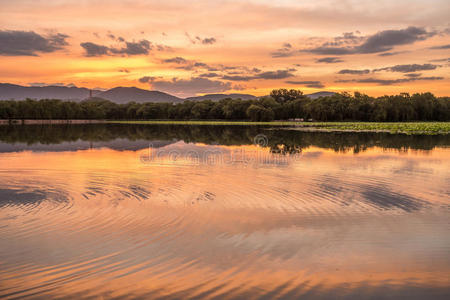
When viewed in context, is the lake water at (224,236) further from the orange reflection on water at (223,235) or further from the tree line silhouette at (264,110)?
the tree line silhouette at (264,110)

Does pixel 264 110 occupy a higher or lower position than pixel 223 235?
higher

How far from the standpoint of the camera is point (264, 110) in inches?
4833

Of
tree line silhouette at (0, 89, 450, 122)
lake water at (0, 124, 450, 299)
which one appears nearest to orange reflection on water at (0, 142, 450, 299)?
lake water at (0, 124, 450, 299)

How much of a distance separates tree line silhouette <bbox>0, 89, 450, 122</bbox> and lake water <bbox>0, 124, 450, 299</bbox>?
10313 centimetres

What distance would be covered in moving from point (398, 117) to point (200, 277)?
116859 millimetres

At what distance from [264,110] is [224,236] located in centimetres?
11597

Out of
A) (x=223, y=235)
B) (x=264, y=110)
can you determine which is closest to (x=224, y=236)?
(x=223, y=235)

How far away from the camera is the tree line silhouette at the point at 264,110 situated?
114250 mm

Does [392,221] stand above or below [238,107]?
below

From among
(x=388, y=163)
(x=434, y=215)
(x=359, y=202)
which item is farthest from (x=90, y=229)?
(x=388, y=163)

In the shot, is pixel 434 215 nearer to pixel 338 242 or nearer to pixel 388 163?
pixel 338 242

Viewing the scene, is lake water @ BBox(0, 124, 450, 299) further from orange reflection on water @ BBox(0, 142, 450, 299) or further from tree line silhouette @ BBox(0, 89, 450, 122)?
tree line silhouette @ BBox(0, 89, 450, 122)

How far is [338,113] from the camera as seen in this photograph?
375ft

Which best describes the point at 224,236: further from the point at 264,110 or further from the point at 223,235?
the point at 264,110
